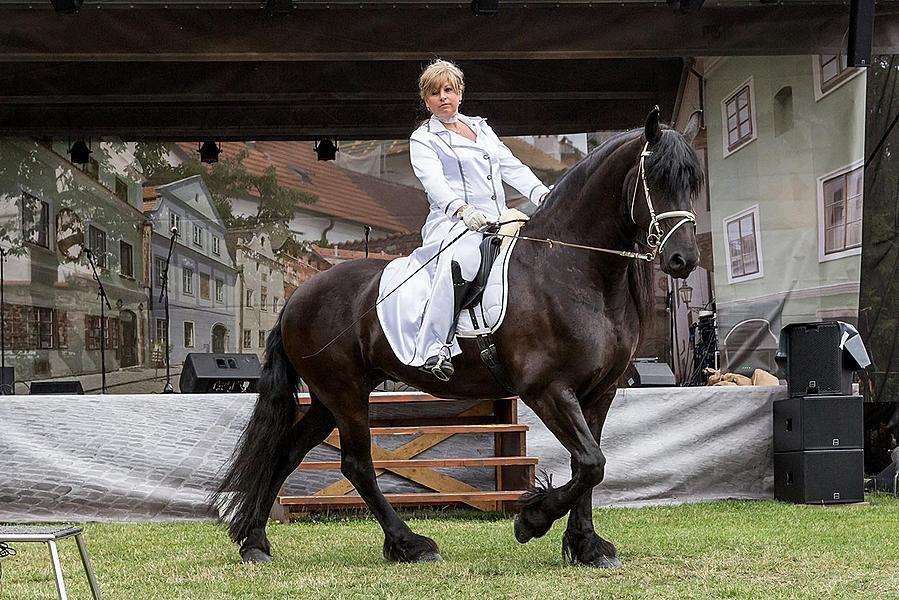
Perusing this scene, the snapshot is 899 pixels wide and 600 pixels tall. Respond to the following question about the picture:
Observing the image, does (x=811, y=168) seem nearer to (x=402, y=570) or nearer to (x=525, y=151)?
(x=525, y=151)

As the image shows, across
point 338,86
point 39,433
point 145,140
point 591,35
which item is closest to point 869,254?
point 591,35

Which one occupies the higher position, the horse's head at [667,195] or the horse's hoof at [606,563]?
the horse's head at [667,195]

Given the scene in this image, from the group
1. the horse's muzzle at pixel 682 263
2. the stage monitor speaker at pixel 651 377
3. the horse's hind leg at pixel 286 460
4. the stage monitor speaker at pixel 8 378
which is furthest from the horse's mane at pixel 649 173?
the stage monitor speaker at pixel 8 378

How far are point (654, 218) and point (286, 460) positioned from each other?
Result: 2.38 meters

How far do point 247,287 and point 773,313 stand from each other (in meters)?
5.84

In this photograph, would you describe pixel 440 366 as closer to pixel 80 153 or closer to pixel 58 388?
pixel 58 388

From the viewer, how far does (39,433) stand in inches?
292

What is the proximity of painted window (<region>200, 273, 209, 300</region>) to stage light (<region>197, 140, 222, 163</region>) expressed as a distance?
52.5 inches

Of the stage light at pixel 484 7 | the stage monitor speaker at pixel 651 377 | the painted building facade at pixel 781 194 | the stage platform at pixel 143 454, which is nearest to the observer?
the stage platform at pixel 143 454

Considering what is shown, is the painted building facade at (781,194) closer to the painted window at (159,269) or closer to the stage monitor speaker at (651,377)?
the stage monitor speaker at (651,377)

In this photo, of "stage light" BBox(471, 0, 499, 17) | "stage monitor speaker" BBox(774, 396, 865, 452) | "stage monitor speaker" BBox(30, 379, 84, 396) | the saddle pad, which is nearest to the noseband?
the saddle pad

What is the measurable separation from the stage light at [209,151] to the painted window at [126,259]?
1.31 m

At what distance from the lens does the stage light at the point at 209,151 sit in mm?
12141

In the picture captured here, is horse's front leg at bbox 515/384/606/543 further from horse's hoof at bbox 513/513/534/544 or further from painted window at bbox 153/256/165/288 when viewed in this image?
painted window at bbox 153/256/165/288
